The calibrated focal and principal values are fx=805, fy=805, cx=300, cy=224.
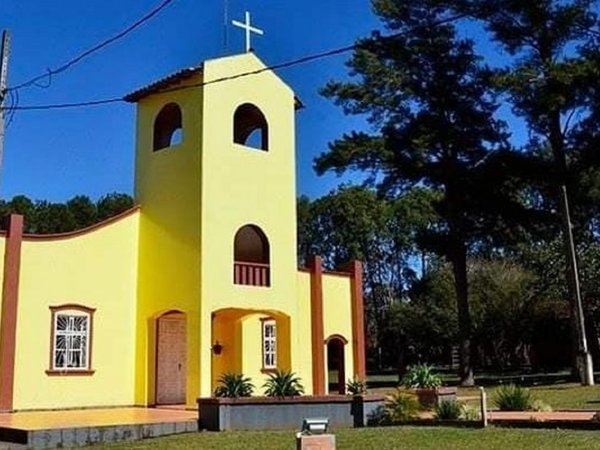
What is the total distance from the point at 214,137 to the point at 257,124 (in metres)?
2.13

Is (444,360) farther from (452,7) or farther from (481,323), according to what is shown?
(452,7)

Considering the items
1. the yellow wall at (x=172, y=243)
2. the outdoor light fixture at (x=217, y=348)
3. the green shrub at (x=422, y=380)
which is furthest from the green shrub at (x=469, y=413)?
the outdoor light fixture at (x=217, y=348)

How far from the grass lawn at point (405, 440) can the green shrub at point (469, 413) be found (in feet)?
3.31

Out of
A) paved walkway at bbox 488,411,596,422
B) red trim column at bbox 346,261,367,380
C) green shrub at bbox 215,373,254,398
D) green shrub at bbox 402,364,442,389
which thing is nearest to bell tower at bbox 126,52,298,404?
green shrub at bbox 215,373,254,398

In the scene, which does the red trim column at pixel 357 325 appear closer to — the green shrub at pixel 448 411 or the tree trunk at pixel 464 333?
the tree trunk at pixel 464 333

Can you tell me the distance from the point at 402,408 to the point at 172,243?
22.7 ft

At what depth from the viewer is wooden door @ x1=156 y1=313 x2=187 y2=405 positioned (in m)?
19.0

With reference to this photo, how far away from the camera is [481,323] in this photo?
38375 mm

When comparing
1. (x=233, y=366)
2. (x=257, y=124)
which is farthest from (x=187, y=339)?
(x=257, y=124)

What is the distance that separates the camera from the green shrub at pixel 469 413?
1370 centimetres

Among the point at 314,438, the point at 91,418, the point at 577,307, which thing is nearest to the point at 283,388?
the point at 91,418

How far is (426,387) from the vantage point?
16.7 metres

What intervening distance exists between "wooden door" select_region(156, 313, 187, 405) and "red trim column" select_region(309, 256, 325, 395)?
11.8 ft

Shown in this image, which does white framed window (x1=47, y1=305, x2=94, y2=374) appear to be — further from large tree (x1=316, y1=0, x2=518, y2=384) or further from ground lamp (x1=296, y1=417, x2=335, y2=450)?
large tree (x1=316, y1=0, x2=518, y2=384)
